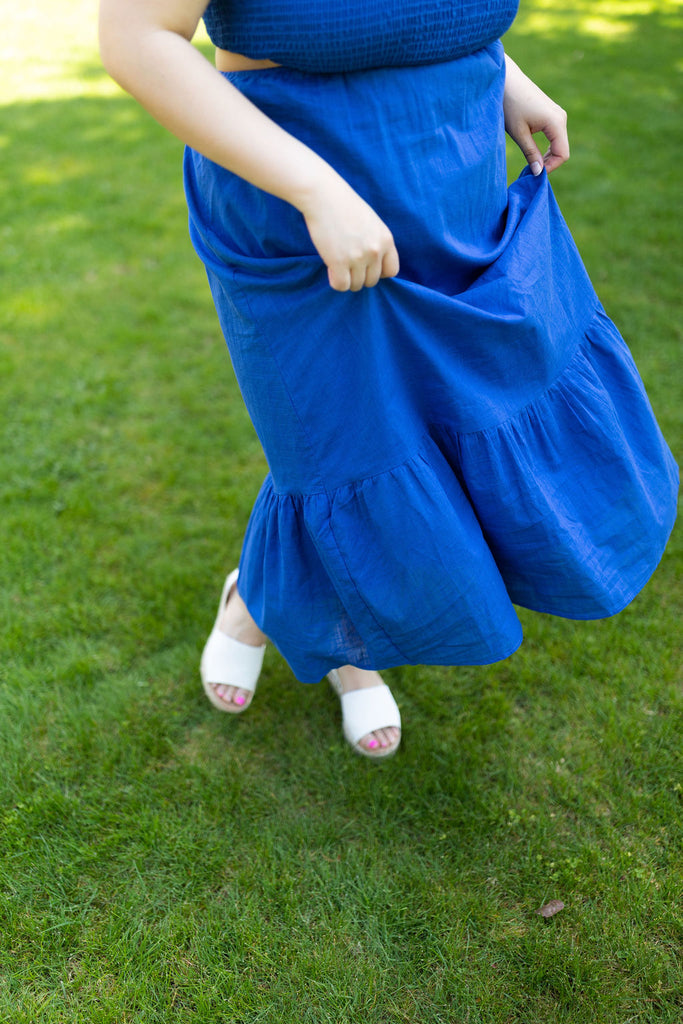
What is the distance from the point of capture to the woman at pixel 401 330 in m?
1.07

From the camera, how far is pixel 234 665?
1884 millimetres

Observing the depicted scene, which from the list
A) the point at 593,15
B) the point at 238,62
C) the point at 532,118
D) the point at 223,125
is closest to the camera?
the point at 223,125

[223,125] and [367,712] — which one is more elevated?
[223,125]

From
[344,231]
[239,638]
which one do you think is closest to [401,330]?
[344,231]

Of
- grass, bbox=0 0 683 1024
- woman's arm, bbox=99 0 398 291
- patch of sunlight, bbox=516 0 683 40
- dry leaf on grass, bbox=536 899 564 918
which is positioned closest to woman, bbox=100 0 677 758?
woman's arm, bbox=99 0 398 291

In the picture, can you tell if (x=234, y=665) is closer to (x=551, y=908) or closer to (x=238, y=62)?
(x=551, y=908)

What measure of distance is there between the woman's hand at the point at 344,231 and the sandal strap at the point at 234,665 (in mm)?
1028

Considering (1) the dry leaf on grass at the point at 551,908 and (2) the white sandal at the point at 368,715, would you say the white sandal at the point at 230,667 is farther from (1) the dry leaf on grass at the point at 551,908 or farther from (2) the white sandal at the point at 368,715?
(1) the dry leaf on grass at the point at 551,908

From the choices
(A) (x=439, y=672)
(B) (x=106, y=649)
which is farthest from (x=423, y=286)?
(B) (x=106, y=649)

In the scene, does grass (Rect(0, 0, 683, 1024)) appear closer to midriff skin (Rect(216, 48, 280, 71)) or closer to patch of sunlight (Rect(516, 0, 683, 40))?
midriff skin (Rect(216, 48, 280, 71))

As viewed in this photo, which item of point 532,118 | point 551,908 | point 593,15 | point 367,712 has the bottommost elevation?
point 551,908

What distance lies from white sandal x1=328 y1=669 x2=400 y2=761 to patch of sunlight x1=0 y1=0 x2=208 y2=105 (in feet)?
17.9

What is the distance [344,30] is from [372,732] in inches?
53.3

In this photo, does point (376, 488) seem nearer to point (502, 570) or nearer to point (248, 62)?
point (502, 570)
